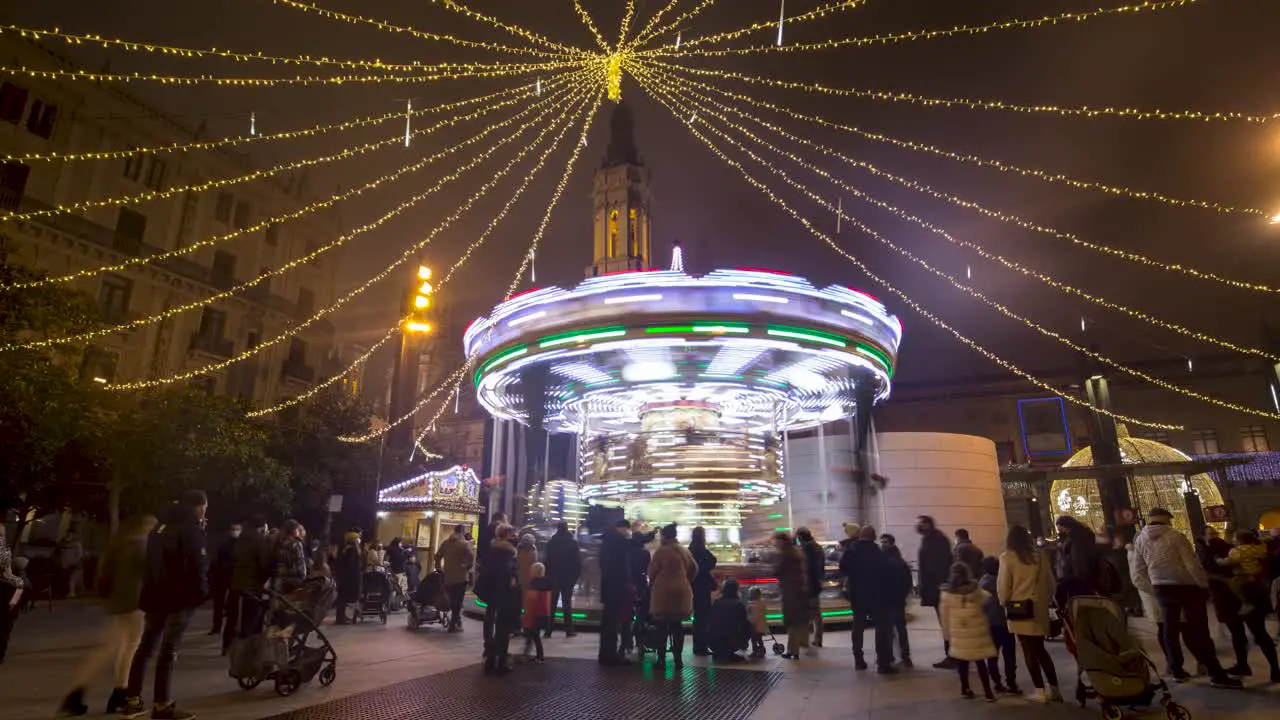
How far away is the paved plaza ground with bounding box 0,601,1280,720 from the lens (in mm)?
5723

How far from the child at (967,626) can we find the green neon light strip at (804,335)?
5379 mm

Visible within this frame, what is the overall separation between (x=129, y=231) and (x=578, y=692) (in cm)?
2670

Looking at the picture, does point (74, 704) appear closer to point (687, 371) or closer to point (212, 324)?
point (687, 371)

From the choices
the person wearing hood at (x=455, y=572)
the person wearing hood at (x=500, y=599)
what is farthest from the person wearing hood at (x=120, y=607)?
the person wearing hood at (x=455, y=572)

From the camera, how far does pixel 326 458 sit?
2542 cm

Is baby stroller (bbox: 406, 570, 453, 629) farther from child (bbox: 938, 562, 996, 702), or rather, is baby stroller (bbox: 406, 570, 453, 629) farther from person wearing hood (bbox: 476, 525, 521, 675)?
child (bbox: 938, 562, 996, 702)

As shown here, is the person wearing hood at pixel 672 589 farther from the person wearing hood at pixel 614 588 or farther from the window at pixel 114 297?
the window at pixel 114 297

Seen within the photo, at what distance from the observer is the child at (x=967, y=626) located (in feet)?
20.1

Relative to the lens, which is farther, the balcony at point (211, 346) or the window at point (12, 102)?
the balcony at point (211, 346)

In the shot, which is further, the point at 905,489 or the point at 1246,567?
the point at 905,489

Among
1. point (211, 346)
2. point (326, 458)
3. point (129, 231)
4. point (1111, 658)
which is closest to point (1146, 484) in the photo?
point (1111, 658)

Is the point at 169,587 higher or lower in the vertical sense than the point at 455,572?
higher

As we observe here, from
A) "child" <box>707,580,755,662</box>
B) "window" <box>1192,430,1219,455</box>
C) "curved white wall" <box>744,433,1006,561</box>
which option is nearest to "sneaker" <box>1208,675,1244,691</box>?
"child" <box>707,580,755,662</box>

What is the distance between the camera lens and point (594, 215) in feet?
166
